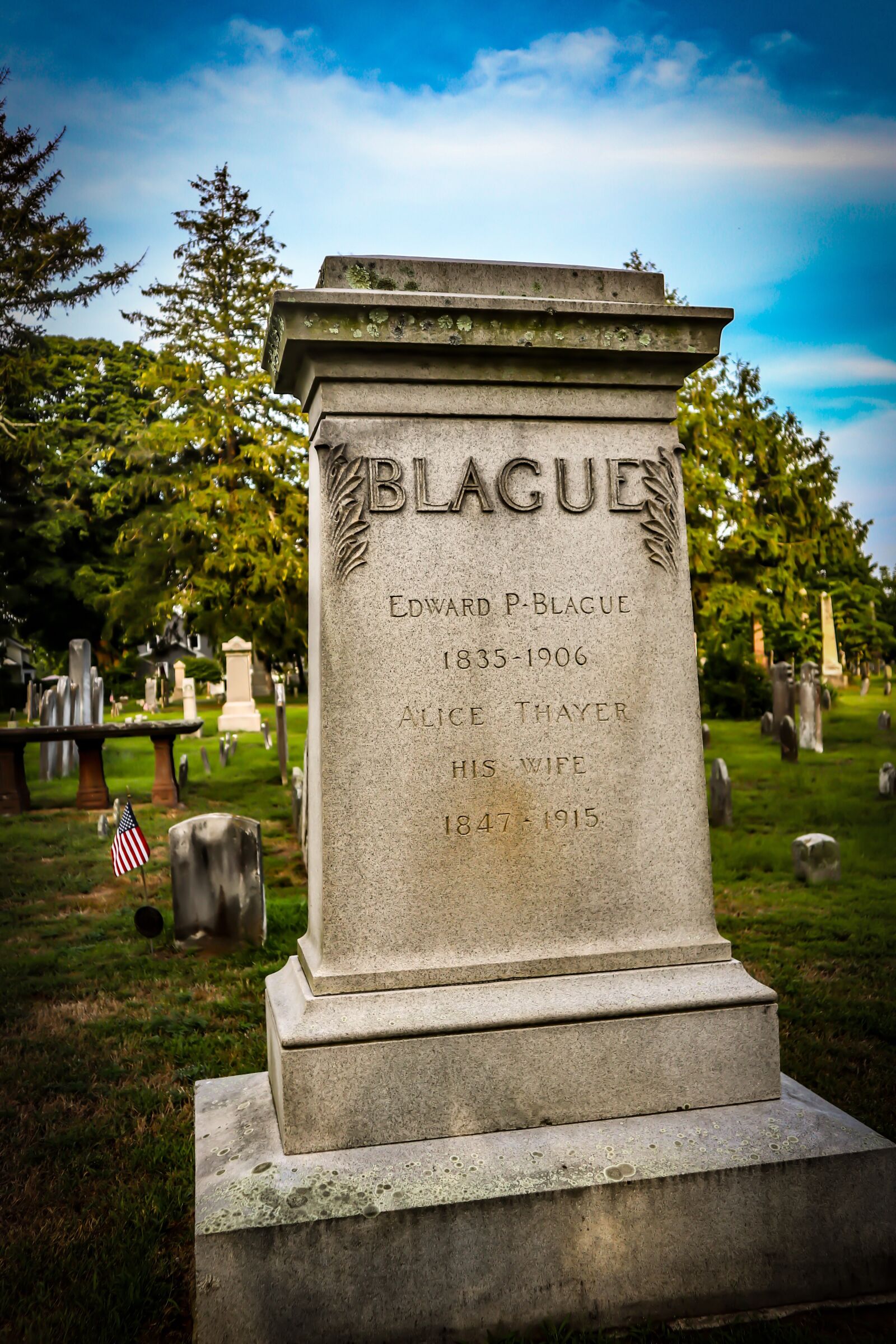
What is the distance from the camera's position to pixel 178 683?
37906mm

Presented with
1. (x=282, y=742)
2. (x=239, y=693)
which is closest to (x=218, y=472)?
(x=239, y=693)

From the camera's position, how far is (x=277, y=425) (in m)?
27.5

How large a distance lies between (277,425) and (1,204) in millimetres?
8688

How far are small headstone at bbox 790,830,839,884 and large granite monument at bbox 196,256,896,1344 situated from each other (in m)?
5.52

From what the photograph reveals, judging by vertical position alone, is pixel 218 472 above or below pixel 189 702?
above

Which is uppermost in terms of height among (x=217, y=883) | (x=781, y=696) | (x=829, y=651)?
(x=829, y=651)

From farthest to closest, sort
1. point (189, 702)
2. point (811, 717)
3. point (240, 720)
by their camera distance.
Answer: point (189, 702) → point (240, 720) → point (811, 717)

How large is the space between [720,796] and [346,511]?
8396mm

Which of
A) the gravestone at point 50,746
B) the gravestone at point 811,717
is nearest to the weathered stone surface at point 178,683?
the gravestone at point 50,746

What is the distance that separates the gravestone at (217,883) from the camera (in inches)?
263

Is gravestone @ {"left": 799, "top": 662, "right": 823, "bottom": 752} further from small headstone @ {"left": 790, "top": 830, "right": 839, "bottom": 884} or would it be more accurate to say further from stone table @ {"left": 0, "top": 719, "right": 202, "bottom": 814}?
stone table @ {"left": 0, "top": 719, "right": 202, "bottom": 814}

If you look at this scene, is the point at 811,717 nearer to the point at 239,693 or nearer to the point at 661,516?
the point at 239,693

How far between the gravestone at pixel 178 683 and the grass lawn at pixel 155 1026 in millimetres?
25759

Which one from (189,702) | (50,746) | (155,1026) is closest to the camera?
(155,1026)
